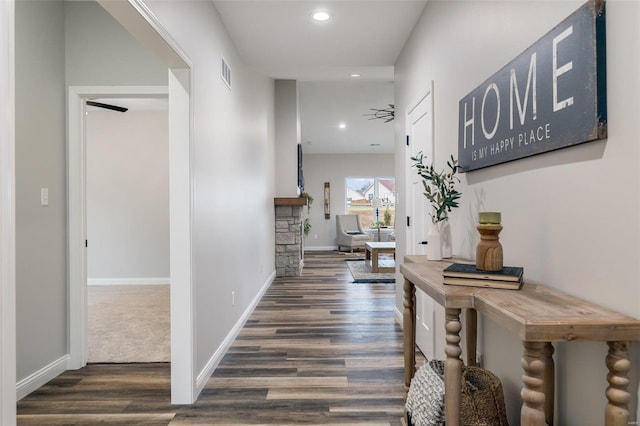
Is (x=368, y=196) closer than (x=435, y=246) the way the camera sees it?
No

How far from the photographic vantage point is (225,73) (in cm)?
316

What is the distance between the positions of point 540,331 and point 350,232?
9485mm

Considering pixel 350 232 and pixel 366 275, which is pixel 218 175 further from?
pixel 350 232

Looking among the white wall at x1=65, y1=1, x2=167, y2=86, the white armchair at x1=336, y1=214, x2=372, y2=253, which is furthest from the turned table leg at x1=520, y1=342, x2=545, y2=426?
the white armchair at x1=336, y1=214, x2=372, y2=253

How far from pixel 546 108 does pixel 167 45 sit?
5.69 ft

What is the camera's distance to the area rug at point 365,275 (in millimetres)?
5938

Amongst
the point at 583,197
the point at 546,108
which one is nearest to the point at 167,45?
the point at 546,108

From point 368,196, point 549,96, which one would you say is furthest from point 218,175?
point 368,196

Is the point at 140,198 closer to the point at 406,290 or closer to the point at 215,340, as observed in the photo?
the point at 215,340

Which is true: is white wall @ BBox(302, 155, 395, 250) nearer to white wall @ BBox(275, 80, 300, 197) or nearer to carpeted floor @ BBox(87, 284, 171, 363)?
white wall @ BBox(275, 80, 300, 197)

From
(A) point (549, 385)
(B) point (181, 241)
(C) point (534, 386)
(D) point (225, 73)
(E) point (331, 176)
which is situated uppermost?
(D) point (225, 73)

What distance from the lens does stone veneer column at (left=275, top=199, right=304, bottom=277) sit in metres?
6.19

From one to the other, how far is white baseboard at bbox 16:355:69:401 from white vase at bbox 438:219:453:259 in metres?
2.67

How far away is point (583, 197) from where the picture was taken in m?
1.14
